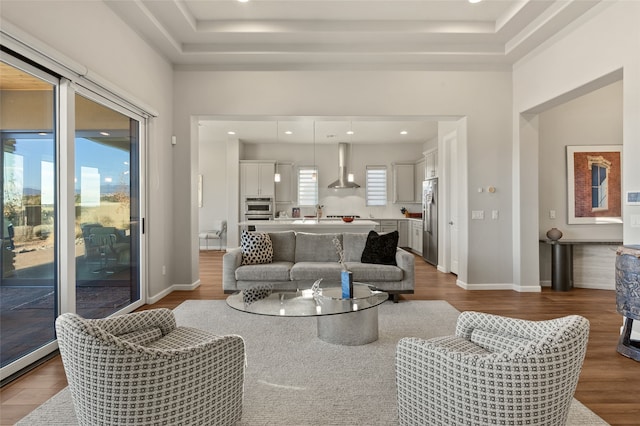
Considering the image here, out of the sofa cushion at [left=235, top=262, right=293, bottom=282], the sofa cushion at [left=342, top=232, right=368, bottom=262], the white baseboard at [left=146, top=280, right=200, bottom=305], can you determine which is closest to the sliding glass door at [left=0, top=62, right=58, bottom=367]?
the white baseboard at [left=146, top=280, right=200, bottom=305]

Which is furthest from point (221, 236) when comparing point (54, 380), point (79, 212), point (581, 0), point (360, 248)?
point (581, 0)

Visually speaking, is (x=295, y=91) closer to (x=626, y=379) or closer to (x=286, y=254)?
(x=286, y=254)

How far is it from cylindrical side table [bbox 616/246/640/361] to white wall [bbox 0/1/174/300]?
495cm

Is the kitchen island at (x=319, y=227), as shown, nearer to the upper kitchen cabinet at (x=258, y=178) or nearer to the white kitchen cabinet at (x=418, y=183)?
the upper kitchen cabinet at (x=258, y=178)

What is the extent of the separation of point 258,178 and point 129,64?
5.45 meters

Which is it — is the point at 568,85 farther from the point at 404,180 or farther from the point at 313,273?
the point at 404,180

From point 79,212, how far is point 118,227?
2.33 ft

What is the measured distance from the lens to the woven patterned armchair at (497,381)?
55.7 inches

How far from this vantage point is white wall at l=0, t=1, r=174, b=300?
110 inches

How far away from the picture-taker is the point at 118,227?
4.05m

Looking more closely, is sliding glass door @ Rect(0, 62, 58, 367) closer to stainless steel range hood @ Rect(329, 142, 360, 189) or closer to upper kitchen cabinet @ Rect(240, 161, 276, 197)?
upper kitchen cabinet @ Rect(240, 161, 276, 197)

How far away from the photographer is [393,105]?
5238 mm

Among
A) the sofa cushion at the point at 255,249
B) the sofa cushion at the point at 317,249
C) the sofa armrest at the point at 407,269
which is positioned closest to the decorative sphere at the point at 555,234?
the sofa armrest at the point at 407,269

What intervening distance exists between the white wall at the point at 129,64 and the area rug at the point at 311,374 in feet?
4.57
